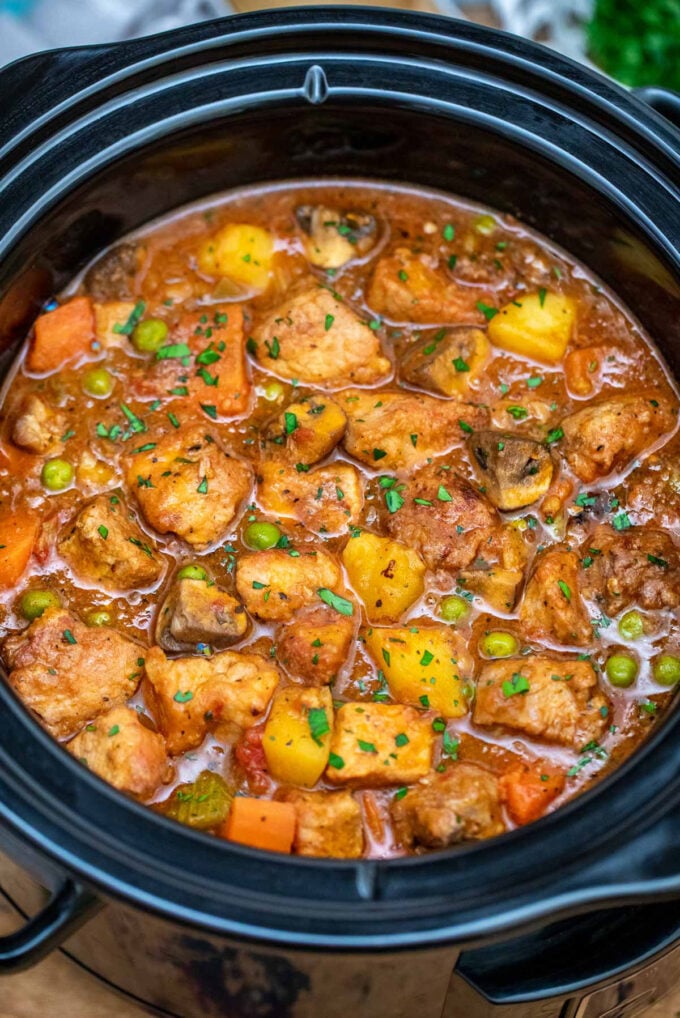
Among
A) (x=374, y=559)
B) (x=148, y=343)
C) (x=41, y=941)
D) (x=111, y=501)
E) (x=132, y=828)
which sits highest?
(x=148, y=343)

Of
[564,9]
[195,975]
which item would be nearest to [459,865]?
[195,975]

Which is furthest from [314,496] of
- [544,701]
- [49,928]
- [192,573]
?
[49,928]

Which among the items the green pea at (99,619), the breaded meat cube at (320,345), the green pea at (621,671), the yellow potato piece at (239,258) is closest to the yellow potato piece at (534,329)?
the breaded meat cube at (320,345)

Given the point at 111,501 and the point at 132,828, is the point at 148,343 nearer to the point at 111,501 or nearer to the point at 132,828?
the point at 111,501

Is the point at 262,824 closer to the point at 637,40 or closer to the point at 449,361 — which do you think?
the point at 449,361

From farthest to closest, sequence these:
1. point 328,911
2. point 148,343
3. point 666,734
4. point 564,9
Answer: point 564,9, point 148,343, point 666,734, point 328,911

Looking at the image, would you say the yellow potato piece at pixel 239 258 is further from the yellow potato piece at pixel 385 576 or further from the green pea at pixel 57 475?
the yellow potato piece at pixel 385 576

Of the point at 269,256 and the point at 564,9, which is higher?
the point at 564,9
